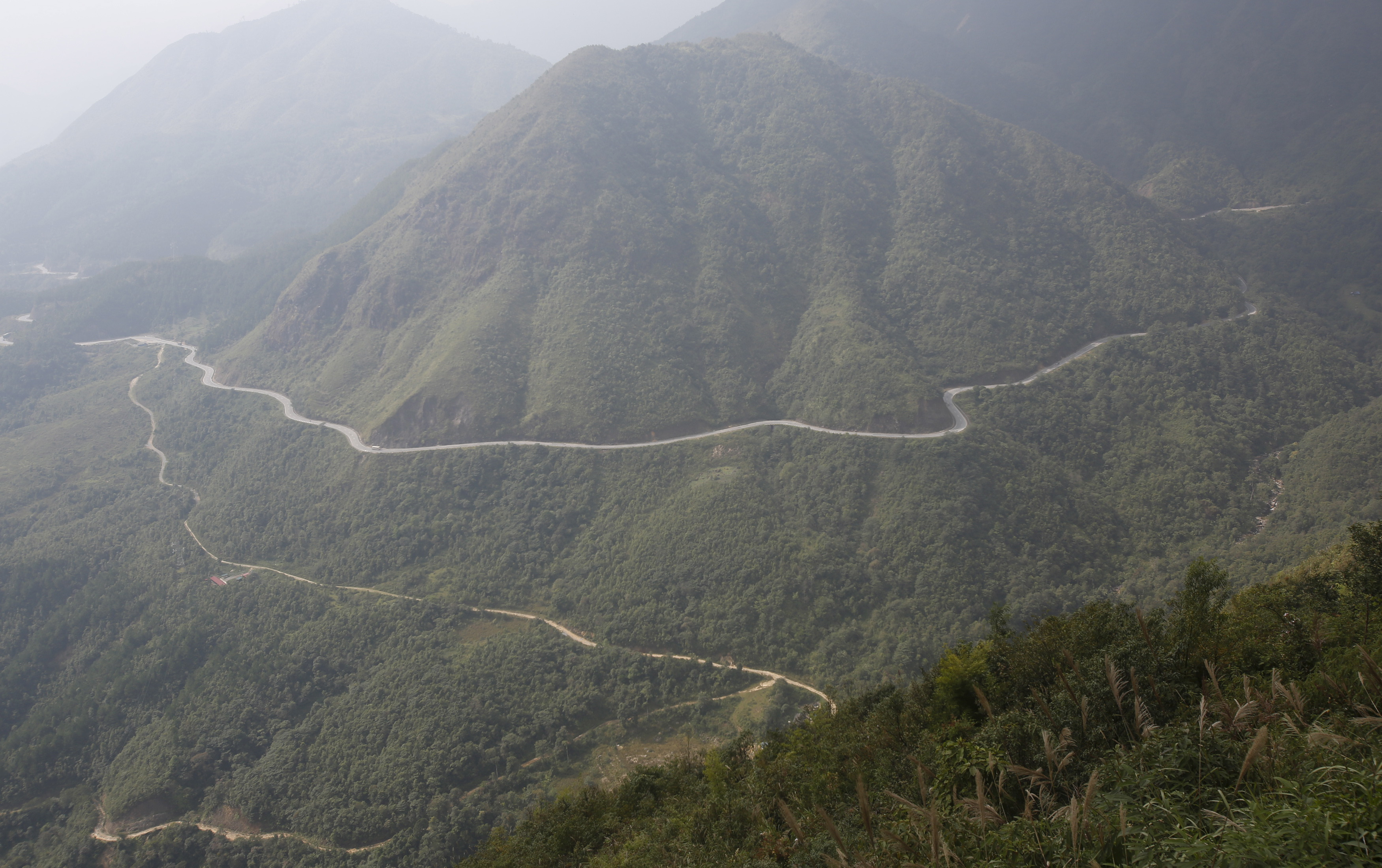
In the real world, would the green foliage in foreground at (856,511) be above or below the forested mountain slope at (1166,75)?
below

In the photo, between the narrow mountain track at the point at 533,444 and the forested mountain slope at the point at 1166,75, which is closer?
the narrow mountain track at the point at 533,444

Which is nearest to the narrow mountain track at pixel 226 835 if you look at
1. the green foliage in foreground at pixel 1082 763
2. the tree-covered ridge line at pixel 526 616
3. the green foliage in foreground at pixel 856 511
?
the tree-covered ridge line at pixel 526 616

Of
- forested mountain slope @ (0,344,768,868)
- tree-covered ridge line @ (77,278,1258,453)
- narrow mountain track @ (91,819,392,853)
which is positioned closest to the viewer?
narrow mountain track @ (91,819,392,853)

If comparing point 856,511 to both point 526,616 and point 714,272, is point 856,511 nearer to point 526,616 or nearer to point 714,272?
point 526,616

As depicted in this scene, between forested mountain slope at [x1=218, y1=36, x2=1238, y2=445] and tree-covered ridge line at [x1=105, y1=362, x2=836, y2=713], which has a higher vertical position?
forested mountain slope at [x1=218, y1=36, x2=1238, y2=445]

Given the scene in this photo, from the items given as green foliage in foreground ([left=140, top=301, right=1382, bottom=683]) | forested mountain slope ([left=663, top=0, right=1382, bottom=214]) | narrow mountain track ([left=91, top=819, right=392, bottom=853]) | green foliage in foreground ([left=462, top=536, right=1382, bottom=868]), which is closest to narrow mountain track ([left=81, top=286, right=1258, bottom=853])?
narrow mountain track ([left=91, top=819, right=392, bottom=853])

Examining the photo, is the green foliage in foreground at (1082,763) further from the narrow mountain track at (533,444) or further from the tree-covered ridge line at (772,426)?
the tree-covered ridge line at (772,426)

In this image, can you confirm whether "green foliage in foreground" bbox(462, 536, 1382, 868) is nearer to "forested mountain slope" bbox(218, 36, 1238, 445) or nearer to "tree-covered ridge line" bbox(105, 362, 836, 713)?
"tree-covered ridge line" bbox(105, 362, 836, 713)
